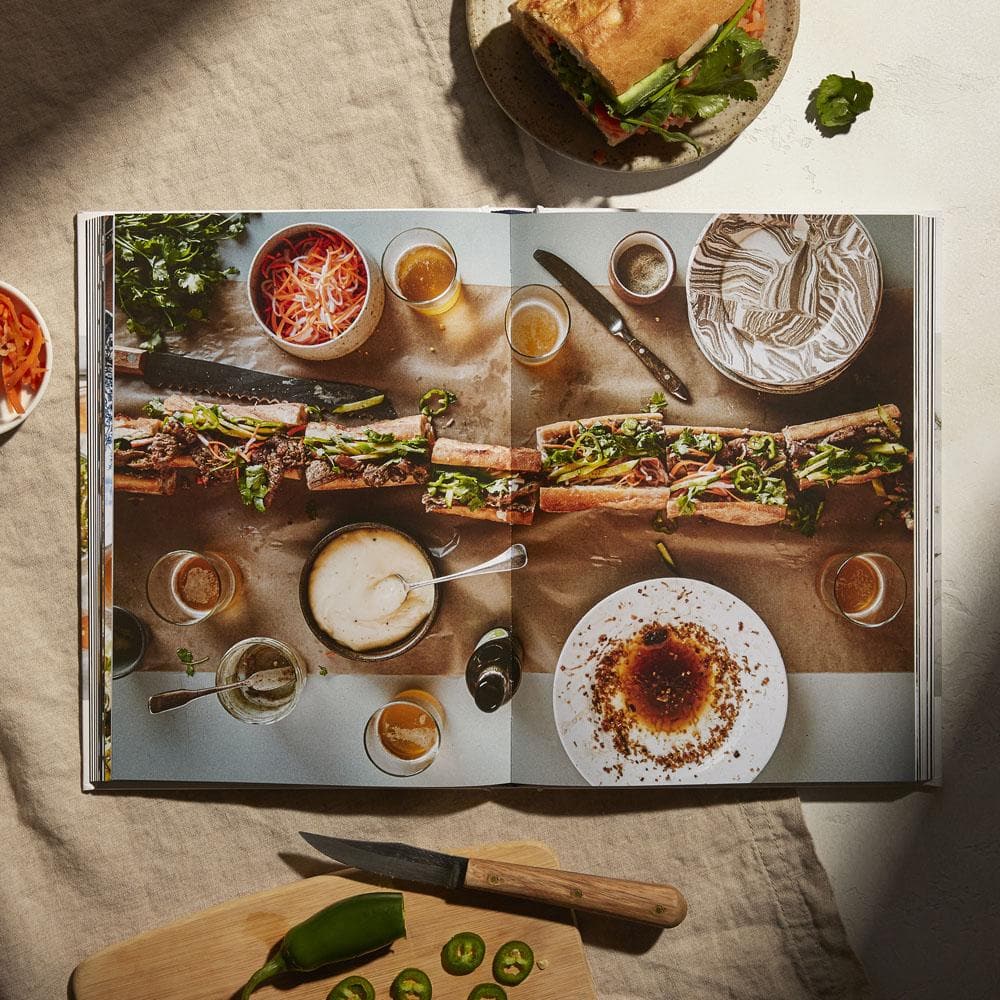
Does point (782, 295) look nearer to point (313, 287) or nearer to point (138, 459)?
point (313, 287)

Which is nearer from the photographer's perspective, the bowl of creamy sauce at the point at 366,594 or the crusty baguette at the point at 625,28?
the crusty baguette at the point at 625,28

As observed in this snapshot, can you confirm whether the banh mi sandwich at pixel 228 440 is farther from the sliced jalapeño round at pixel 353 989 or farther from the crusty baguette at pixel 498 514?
the sliced jalapeño round at pixel 353 989

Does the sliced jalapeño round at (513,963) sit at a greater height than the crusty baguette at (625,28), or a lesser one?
lesser

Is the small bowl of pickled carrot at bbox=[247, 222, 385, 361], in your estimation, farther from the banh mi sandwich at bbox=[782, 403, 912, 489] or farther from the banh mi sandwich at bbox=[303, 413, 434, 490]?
the banh mi sandwich at bbox=[782, 403, 912, 489]

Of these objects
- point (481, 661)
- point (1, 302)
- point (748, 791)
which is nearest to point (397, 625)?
point (481, 661)

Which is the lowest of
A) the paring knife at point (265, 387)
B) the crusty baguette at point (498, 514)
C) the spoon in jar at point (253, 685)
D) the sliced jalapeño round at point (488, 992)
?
the sliced jalapeño round at point (488, 992)

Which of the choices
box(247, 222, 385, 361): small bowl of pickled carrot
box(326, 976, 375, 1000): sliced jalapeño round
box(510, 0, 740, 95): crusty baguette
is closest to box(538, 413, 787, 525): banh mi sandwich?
box(247, 222, 385, 361): small bowl of pickled carrot

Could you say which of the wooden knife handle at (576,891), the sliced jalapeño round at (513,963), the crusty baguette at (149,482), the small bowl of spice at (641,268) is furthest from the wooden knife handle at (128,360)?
the sliced jalapeño round at (513,963)
